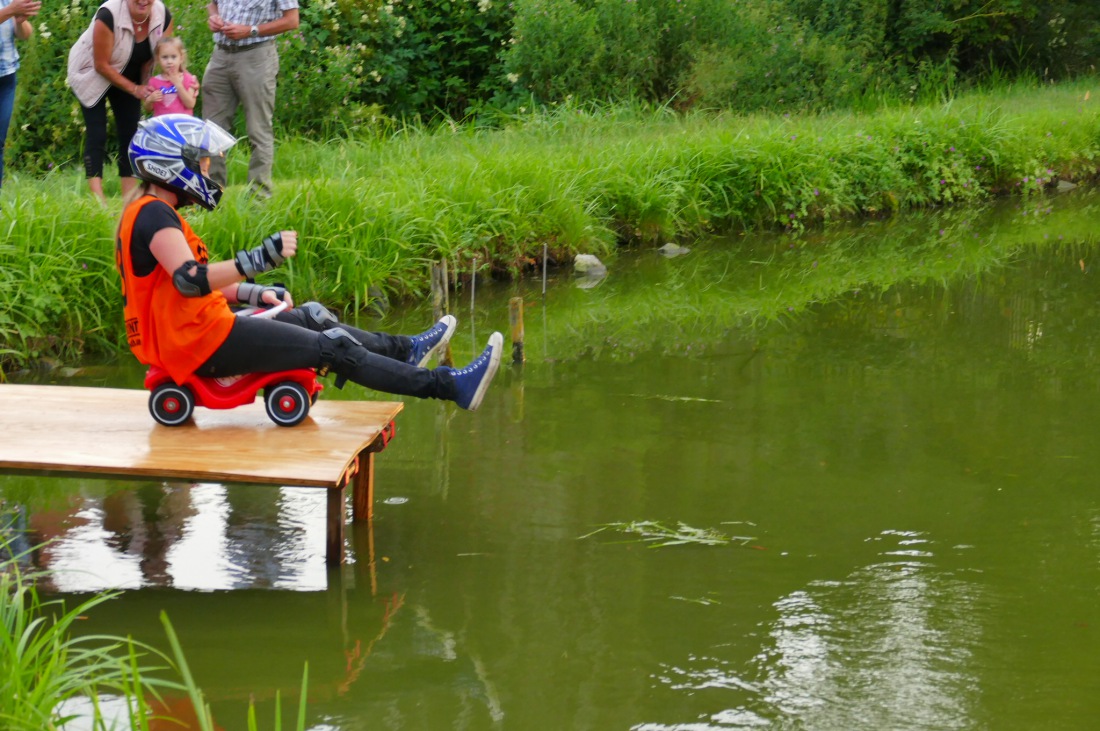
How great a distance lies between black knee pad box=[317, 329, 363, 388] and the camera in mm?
4867

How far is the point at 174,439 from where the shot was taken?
4637 millimetres

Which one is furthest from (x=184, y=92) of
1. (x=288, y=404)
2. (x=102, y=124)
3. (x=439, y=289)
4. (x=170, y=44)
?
(x=288, y=404)

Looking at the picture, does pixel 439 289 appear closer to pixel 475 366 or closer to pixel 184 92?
pixel 184 92

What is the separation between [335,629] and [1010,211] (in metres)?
10.2

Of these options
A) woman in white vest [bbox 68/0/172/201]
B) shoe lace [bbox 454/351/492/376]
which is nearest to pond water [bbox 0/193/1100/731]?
shoe lace [bbox 454/351/492/376]

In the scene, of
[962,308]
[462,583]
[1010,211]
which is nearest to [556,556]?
[462,583]

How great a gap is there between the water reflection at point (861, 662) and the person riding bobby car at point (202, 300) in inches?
62.8

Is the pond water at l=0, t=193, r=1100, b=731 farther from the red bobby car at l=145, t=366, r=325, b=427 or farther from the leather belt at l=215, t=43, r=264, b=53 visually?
the leather belt at l=215, t=43, r=264, b=53

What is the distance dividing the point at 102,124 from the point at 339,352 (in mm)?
4598

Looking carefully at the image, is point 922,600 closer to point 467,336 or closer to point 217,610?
point 217,610

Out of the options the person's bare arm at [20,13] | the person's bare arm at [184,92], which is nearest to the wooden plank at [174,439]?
the person's bare arm at [20,13]

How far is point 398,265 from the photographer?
8.57 m

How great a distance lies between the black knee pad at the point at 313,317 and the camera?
16.9 ft

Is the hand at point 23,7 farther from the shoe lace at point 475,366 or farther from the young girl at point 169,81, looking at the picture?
the shoe lace at point 475,366
